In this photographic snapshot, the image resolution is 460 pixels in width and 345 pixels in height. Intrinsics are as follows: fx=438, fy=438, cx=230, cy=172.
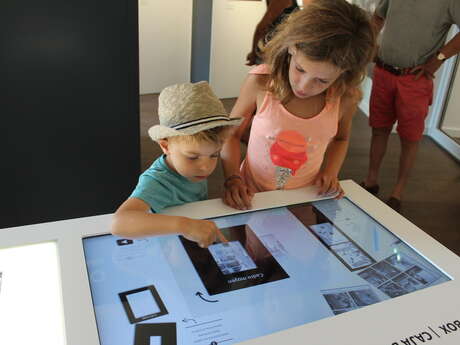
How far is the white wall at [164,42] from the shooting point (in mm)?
4352

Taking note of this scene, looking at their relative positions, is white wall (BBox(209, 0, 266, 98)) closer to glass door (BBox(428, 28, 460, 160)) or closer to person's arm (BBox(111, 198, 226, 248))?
glass door (BBox(428, 28, 460, 160))

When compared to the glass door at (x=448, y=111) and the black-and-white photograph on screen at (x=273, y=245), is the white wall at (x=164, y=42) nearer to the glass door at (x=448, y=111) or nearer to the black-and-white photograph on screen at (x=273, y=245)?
the glass door at (x=448, y=111)

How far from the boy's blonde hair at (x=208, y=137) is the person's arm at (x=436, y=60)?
192 centimetres

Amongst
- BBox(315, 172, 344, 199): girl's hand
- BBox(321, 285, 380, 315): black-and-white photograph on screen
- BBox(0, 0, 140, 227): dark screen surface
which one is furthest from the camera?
BBox(0, 0, 140, 227): dark screen surface

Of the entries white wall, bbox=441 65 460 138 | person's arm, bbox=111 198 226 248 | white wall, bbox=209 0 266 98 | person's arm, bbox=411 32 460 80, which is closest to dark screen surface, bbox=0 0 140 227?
person's arm, bbox=111 198 226 248

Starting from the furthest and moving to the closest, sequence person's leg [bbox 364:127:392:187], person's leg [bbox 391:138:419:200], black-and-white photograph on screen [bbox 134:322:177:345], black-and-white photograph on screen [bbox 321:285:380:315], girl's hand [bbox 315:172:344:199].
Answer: person's leg [bbox 364:127:392:187] < person's leg [bbox 391:138:419:200] < girl's hand [bbox 315:172:344:199] < black-and-white photograph on screen [bbox 321:285:380:315] < black-and-white photograph on screen [bbox 134:322:177:345]

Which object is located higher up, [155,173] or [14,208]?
[155,173]

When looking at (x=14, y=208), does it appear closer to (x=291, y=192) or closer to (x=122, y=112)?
(x=122, y=112)

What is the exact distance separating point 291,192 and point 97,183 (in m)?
1.16

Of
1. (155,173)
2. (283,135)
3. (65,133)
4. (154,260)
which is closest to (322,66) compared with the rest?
(283,135)

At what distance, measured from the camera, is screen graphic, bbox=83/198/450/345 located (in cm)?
76

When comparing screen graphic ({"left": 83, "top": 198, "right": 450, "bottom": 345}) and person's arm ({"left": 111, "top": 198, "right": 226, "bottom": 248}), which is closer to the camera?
screen graphic ({"left": 83, "top": 198, "right": 450, "bottom": 345})

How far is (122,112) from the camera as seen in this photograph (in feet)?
6.44

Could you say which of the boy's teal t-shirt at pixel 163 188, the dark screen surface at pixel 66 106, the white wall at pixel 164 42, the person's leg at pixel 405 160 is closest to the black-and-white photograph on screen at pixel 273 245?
the boy's teal t-shirt at pixel 163 188
